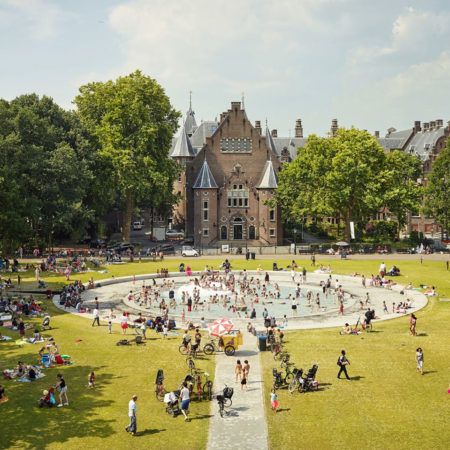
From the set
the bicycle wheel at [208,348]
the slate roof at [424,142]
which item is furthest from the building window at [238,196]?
the bicycle wheel at [208,348]

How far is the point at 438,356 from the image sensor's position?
32.2m

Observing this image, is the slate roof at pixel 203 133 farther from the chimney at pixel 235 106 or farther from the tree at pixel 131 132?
the tree at pixel 131 132

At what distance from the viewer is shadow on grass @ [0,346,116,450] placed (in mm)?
21750

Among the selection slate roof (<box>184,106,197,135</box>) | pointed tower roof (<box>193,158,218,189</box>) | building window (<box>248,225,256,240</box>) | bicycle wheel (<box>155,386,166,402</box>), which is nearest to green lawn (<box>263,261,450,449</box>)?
bicycle wheel (<box>155,386,166,402</box>)

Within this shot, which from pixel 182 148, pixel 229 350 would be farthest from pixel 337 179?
pixel 229 350

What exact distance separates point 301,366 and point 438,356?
325 inches

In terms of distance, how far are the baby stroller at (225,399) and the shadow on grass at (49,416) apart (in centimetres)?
450

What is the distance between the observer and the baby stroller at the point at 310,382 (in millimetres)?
26812

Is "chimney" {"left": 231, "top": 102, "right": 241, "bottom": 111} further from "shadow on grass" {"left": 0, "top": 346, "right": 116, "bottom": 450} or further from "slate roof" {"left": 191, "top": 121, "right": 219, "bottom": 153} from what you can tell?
"shadow on grass" {"left": 0, "top": 346, "right": 116, "bottom": 450}

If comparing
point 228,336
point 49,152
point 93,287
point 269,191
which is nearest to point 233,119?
point 269,191

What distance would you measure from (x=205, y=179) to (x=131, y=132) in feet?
50.3

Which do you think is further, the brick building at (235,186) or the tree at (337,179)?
the brick building at (235,186)

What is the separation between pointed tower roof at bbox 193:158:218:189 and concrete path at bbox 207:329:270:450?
204 ft

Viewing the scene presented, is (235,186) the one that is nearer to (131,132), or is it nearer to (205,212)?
(205,212)
